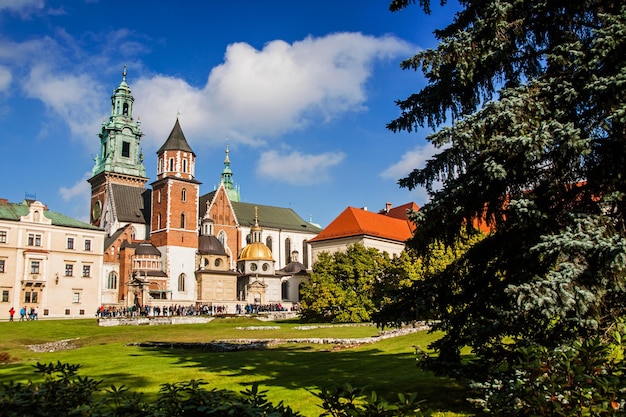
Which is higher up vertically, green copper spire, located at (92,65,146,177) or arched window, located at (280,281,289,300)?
green copper spire, located at (92,65,146,177)

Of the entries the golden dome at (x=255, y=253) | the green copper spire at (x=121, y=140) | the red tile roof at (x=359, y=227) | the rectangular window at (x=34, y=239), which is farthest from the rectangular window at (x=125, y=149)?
the red tile roof at (x=359, y=227)

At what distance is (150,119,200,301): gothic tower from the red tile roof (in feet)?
58.7

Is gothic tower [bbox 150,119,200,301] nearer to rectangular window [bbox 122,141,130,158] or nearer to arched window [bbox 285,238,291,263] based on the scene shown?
rectangular window [bbox 122,141,130,158]

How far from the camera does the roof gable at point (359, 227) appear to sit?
56719mm

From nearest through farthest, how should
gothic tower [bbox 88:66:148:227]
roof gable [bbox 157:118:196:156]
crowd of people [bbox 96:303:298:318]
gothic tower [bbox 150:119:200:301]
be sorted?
crowd of people [bbox 96:303:298:318] < gothic tower [bbox 150:119:200:301] < roof gable [bbox 157:118:196:156] < gothic tower [bbox 88:66:148:227]

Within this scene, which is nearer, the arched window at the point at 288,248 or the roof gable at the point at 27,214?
the roof gable at the point at 27,214

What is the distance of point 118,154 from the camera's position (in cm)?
8438

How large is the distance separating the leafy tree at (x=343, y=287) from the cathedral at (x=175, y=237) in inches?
1015

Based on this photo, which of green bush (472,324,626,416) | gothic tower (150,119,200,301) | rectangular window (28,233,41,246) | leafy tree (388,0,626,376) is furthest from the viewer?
gothic tower (150,119,200,301)

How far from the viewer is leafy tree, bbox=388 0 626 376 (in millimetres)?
6598

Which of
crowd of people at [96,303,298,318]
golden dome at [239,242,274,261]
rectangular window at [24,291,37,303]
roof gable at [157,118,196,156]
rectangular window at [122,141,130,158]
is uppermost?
rectangular window at [122,141,130,158]

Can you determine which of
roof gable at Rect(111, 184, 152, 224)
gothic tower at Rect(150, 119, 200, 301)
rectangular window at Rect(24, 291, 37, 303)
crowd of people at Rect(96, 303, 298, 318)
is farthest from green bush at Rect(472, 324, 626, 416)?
roof gable at Rect(111, 184, 152, 224)

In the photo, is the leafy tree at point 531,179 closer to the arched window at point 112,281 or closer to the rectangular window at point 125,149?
the arched window at point 112,281

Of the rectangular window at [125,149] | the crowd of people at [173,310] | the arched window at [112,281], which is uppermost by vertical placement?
the rectangular window at [125,149]
